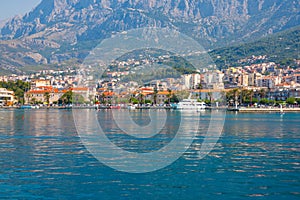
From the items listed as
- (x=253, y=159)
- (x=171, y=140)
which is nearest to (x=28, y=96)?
(x=171, y=140)

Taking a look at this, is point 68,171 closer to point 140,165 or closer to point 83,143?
point 140,165

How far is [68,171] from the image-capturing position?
68.5 feet

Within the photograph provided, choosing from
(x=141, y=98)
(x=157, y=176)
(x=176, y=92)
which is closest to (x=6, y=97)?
(x=141, y=98)

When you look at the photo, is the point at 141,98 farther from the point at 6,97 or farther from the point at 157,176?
the point at 157,176

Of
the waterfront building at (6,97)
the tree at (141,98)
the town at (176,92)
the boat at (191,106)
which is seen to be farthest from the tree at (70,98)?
the boat at (191,106)

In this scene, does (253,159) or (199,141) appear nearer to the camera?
(253,159)

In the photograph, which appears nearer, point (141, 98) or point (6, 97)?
point (141, 98)

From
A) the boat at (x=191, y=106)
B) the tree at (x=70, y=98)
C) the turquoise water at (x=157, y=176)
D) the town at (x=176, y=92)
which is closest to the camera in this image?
the turquoise water at (x=157, y=176)

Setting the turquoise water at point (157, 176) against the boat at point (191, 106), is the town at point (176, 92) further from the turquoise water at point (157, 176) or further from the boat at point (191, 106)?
the turquoise water at point (157, 176)

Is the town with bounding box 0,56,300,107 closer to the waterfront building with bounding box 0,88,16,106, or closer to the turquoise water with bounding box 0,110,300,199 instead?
the waterfront building with bounding box 0,88,16,106

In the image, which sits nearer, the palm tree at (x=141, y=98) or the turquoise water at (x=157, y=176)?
the turquoise water at (x=157, y=176)

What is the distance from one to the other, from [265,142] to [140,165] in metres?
12.1

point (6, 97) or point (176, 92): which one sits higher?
point (176, 92)

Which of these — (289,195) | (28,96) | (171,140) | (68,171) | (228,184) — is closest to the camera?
(289,195)
